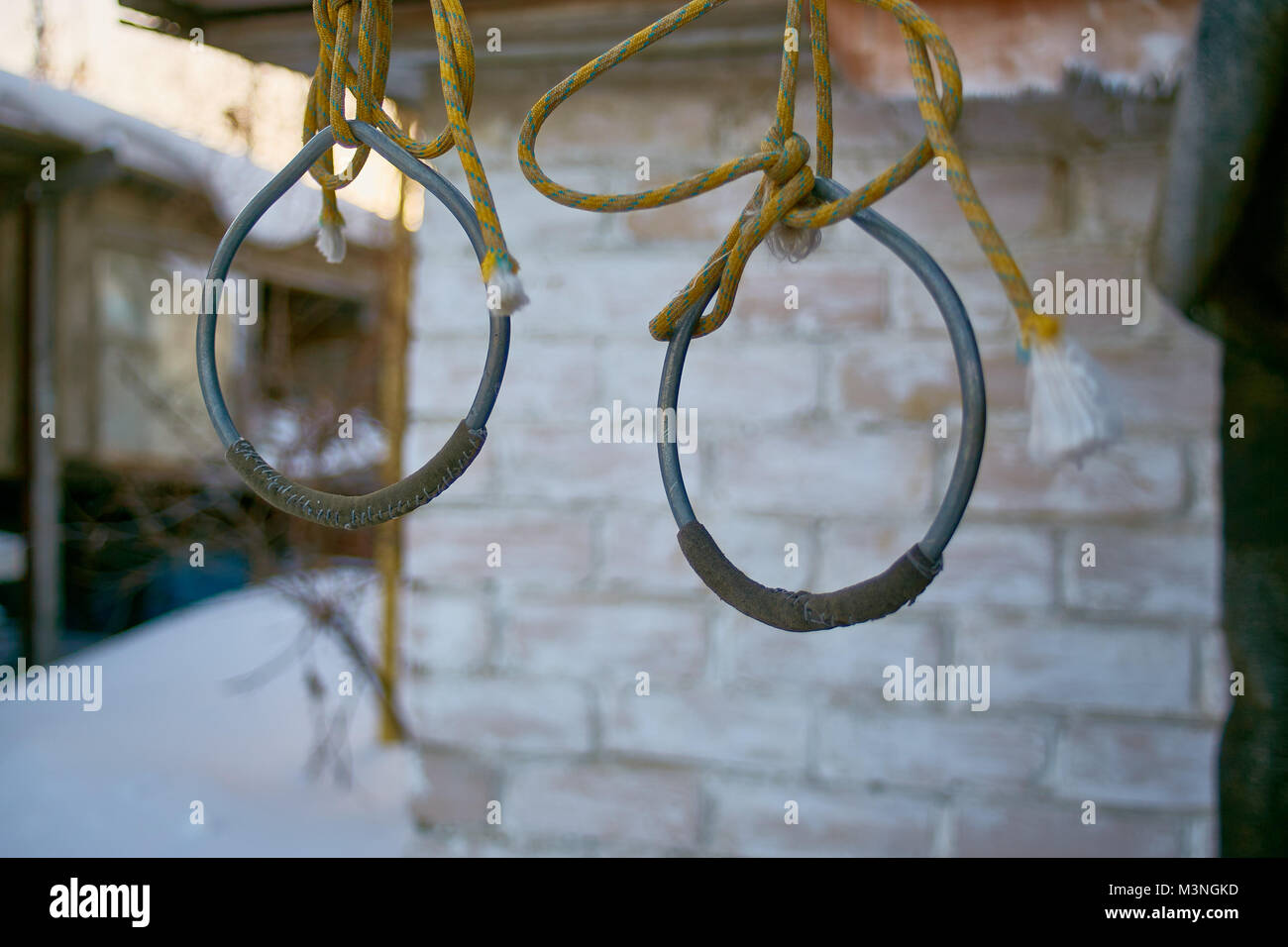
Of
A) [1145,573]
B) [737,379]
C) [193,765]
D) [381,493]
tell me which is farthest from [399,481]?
[193,765]

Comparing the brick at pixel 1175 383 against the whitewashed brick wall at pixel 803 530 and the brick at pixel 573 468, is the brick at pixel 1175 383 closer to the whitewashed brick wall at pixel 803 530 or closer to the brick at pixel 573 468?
the whitewashed brick wall at pixel 803 530

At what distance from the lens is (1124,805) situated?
3.83 feet

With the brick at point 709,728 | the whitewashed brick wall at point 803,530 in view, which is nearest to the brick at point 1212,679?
the whitewashed brick wall at point 803,530

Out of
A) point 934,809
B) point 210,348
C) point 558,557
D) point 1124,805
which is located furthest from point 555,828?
point 210,348

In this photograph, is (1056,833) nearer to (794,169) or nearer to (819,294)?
(819,294)

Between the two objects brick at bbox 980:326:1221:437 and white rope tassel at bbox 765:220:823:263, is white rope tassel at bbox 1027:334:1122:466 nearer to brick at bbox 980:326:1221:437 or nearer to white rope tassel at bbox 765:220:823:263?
white rope tassel at bbox 765:220:823:263

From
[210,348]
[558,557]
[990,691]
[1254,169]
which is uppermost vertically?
[1254,169]

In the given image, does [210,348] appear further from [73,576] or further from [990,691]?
[73,576]

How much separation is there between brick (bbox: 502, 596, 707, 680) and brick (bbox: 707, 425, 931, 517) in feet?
0.55

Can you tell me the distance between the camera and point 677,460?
1.37 feet

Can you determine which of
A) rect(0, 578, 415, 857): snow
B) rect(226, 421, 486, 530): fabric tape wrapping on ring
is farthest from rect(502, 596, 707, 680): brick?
rect(226, 421, 486, 530): fabric tape wrapping on ring

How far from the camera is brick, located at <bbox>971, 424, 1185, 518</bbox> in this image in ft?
3.75

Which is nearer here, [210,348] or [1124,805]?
[210,348]

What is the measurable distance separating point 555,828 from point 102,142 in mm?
2970
